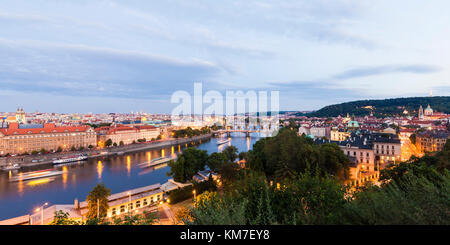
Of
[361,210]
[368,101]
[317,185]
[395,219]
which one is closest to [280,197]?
[317,185]

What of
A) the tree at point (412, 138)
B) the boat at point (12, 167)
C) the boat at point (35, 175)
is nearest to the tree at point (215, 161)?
the boat at point (35, 175)

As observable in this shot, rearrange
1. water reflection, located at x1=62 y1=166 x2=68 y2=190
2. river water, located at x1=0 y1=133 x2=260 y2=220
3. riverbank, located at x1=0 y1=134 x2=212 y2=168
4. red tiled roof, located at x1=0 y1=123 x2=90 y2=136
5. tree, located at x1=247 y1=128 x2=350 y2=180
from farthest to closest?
red tiled roof, located at x1=0 y1=123 x2=90 y2=136, riverbank, located at x1=0 y1=134 x2=212 y2=168, water reflection, located at x1=62 y1=166 x2=68 y2=190, river water, located at x1=0 y1=133 x2=260 y2=220, tree, located at x1=247 y1=128 x2=350 y2=180

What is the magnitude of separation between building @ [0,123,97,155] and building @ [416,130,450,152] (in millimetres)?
24357

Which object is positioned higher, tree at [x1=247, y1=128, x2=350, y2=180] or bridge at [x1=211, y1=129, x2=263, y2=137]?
tree at [x1=247, y1=128, x2=350, y2=180]

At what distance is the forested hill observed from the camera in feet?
126

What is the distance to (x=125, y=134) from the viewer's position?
21.3 metres

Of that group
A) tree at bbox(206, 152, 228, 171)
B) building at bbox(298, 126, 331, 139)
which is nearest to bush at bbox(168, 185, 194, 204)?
tree at bbox(206, 152, 228, 171)

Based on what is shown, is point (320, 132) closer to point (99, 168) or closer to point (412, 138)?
point (412, 138)

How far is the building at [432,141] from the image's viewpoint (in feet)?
41.9

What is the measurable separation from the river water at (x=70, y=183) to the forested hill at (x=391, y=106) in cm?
4176

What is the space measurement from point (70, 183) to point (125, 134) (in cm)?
1211

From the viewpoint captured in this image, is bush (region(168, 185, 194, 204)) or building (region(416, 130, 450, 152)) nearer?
bush (region(168, 185, 194, 204))

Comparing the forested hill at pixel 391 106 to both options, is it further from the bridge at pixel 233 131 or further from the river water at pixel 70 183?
the river water at pixel 70 183

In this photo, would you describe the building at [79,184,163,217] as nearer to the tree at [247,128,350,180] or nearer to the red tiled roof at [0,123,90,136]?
the tree at [247,128,350,180]
